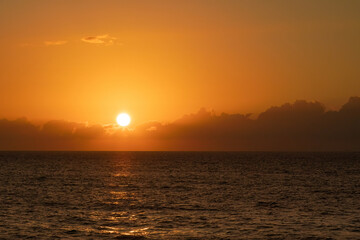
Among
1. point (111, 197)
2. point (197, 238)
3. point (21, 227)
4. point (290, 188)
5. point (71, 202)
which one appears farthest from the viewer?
point (290, 188)

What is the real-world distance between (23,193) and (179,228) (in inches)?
1634

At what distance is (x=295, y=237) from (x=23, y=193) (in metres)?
52.3

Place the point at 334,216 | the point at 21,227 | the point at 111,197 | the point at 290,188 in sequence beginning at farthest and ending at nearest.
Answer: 1. the point at 290,188
2. the point at 111,197
3. the point at 334,216
4. the point at 21,227

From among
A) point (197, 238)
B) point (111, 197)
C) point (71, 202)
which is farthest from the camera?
point (111, 197)

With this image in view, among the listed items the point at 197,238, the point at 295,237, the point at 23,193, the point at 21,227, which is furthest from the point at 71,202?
the point at 295,237

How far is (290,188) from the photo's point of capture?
298 ft

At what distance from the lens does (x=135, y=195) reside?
257ft

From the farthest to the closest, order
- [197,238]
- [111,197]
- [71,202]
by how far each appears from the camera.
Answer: [111,197], [71,202], [197,238]

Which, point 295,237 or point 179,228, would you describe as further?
point 179,228

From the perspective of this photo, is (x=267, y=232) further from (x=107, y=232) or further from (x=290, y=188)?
(x=290, y=188)

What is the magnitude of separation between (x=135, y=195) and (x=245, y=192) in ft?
66.7

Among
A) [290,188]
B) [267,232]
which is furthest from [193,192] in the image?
[267,232]

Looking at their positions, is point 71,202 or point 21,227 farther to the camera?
point 71,202

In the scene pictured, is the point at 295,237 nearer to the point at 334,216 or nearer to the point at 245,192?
the point at 334,216
